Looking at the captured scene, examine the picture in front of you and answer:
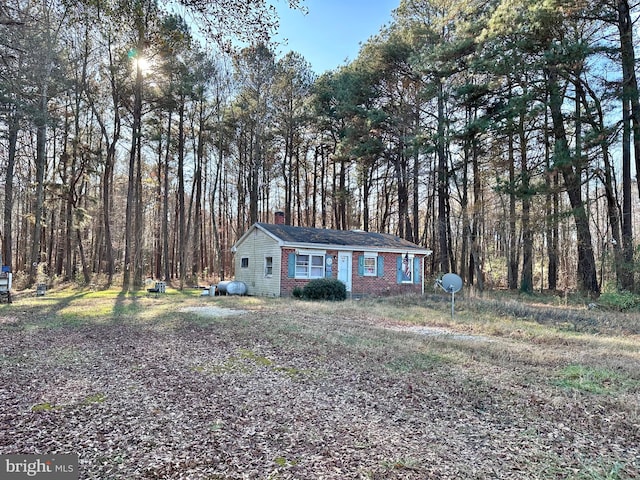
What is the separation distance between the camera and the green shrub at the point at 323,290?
1534 cm

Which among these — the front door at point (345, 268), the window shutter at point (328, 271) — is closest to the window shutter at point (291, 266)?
the window shutter at point (328, 271)

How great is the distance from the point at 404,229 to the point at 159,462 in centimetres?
2379

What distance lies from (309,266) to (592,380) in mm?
12821

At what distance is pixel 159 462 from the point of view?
2.75m

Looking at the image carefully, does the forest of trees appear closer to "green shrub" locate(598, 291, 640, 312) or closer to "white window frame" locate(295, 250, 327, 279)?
"green shrub" locate(598, 291, 640, 312)

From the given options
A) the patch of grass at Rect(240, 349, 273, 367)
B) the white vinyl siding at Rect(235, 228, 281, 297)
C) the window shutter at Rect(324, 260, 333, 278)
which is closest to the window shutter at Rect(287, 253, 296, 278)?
the white vinyl siding at Rect(235, 228, 281, 297)

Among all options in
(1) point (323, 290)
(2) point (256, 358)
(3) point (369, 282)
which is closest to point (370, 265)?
(3) point (369, 282)

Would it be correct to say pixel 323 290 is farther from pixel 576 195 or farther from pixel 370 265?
pixel 576 195

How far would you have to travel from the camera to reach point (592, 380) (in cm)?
483

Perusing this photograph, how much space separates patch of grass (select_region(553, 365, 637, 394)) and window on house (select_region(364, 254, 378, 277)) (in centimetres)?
1289

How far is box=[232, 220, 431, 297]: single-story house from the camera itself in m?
16.7

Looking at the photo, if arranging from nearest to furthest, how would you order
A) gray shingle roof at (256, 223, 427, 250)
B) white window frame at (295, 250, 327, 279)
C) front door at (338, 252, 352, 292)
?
white window frame at (295, 250, 327, 279)
gray shingle roof at (256, 223, 427, 250)
front door at (338, 252, 352, 292)

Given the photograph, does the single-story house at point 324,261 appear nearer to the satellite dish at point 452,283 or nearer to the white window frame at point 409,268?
the white window frame at point 409,268

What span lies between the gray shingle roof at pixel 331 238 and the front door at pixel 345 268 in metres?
0.54
